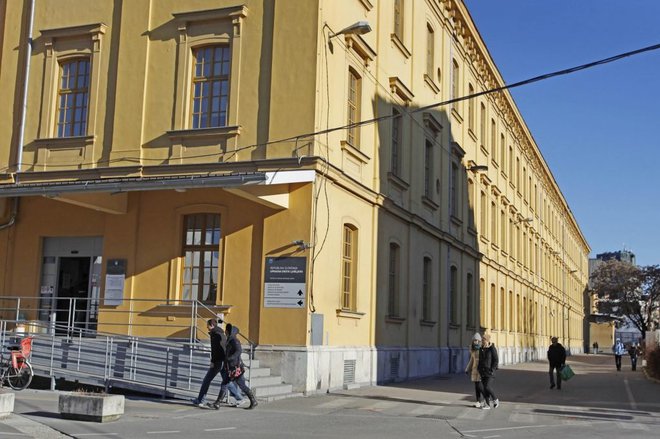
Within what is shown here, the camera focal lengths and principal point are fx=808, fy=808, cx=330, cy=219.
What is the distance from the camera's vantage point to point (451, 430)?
1320 centimetres

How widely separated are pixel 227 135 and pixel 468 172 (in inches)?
656

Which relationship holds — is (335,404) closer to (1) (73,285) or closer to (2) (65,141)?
(1) (73,285)

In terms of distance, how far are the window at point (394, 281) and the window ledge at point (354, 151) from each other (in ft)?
11.0

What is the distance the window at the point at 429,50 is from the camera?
2778cm

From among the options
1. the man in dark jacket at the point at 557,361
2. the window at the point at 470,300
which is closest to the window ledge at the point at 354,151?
the man in dark jacket at the point at 557,361

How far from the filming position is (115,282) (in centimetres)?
1941

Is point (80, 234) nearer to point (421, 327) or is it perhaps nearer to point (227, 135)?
point (227, 135)

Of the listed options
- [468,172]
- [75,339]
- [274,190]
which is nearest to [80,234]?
[75,339]

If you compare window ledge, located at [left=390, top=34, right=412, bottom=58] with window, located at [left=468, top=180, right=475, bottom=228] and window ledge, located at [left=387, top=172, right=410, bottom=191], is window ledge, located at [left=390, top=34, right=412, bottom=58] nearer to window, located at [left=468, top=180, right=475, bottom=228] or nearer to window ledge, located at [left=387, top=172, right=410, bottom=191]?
window ledge, located at [left=387, top=172, right=410, bottom=191]

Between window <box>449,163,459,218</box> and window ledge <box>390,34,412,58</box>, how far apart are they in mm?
6968

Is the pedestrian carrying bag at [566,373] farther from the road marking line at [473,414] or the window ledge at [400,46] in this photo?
the window ledge at [400,46]

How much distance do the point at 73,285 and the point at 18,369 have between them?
4.29 meters

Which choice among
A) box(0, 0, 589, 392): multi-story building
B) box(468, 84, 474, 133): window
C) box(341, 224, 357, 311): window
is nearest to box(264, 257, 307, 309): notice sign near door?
box(0, 0, 589, 392): multi-story building

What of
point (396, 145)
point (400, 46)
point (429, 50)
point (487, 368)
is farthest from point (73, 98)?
point (429, 50)
